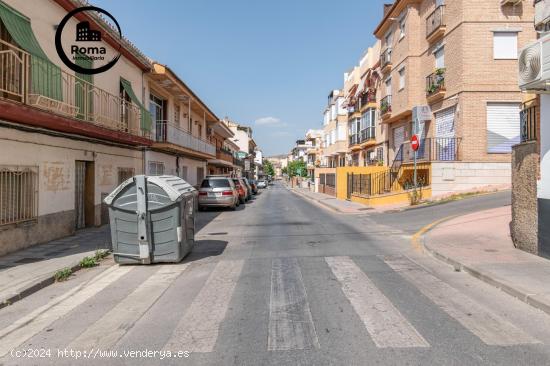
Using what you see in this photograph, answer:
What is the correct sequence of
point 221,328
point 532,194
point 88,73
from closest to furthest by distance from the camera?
point 221,328 < point 532,194 < point 88,73

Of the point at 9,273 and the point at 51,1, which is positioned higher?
the point at 51,1

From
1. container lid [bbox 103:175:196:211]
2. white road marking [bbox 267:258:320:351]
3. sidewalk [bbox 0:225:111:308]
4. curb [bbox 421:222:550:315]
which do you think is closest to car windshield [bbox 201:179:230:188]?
sidewalk [bbox 0:225:111:308]

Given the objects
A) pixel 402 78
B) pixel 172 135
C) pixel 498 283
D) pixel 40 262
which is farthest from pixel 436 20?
pixel 40 262

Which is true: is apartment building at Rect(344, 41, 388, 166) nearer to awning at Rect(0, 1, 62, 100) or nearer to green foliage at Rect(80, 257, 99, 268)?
awning at Rect(0, 1, 62, 100)

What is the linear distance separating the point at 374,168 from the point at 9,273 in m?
21.7

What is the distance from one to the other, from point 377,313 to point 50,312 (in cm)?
413

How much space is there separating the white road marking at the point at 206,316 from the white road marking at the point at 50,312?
161 centimetres

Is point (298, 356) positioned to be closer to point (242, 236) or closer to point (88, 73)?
point (242, 236)

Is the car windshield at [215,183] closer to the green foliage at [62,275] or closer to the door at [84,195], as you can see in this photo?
the door at [84,195]

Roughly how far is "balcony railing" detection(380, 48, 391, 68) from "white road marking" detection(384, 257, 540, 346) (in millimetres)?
22725

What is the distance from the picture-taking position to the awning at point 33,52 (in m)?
8.52

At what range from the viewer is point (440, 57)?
69.4 feet

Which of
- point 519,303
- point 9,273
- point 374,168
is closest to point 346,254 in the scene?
point 519,303

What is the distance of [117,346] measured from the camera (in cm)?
390
